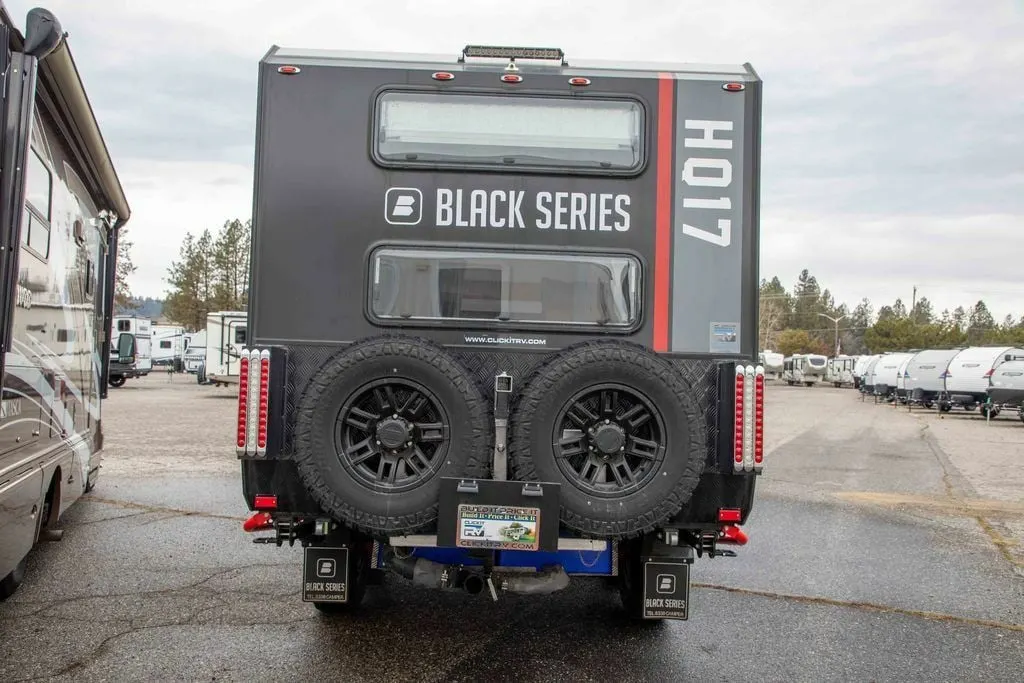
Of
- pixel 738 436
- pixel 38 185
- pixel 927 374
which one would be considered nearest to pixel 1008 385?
pixel 927 374

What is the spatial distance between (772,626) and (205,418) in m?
17.9

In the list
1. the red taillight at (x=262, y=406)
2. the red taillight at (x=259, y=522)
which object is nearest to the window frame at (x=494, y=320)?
the red taillight at (x=262, y=406)

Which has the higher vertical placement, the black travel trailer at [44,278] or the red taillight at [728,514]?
the black travel trailer at [44,278]

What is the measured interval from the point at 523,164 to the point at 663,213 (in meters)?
0.81

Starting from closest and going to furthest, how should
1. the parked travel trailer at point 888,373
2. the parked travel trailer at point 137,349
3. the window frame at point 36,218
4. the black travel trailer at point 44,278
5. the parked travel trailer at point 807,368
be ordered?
the black travel trailer at point 44,278, the window frame at point 36,218, the parked travel trailer at point 137,349, the parked travel trailer at point 888,373, the parked travel trailer at point 807,368

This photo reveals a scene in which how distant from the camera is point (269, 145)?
4.86 m

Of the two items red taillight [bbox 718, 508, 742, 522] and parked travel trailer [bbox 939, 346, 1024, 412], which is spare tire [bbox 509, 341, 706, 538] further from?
parked travel trailer [bbox 939, 346, 1024, 412]

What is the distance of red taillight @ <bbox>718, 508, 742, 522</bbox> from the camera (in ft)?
15.8

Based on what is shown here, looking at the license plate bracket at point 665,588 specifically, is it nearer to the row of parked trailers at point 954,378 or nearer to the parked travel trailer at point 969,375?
the row of parked trailers at point 954,378

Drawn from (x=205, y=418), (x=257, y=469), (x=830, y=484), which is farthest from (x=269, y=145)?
(x=205, y=418)

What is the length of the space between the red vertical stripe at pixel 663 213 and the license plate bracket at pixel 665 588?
3.97 feet

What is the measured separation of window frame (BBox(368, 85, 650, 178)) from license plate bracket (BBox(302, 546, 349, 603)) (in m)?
2.17

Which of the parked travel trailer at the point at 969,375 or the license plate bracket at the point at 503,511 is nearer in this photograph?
the license plate bracket at the point at 503,511

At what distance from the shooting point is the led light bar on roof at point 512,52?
5133 millimetres
